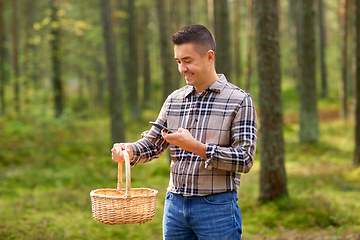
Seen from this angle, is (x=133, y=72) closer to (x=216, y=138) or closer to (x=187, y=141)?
(x=216, y=138)

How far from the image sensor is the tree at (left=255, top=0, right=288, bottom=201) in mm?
6797

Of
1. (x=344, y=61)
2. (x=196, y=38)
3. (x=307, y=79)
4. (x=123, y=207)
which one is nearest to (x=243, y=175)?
(x=307, y=79)

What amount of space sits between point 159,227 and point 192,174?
12.8ft

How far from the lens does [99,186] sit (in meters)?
8.79

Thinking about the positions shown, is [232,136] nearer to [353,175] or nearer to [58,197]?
[58,197]

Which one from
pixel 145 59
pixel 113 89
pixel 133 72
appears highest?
pixel 145 59

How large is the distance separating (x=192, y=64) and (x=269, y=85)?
4643 mm

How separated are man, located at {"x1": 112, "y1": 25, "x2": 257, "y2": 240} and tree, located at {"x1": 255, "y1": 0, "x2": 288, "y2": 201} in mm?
4445

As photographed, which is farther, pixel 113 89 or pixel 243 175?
pixel 113 89

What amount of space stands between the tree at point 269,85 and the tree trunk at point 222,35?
4444mm

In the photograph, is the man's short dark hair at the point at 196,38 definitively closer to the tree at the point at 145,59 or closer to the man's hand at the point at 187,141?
the man's hand at the point at 187,141

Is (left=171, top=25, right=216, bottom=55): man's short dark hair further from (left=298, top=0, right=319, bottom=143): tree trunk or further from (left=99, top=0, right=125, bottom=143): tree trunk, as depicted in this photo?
(left=298, top=0, right=319, bottom=143): tree trunk

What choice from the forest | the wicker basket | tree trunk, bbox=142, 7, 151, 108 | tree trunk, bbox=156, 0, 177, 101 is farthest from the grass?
tree trunk, bbox=142, 7, 151, 108

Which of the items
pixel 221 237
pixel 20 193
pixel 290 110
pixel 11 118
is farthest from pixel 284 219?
pixel 290 110
